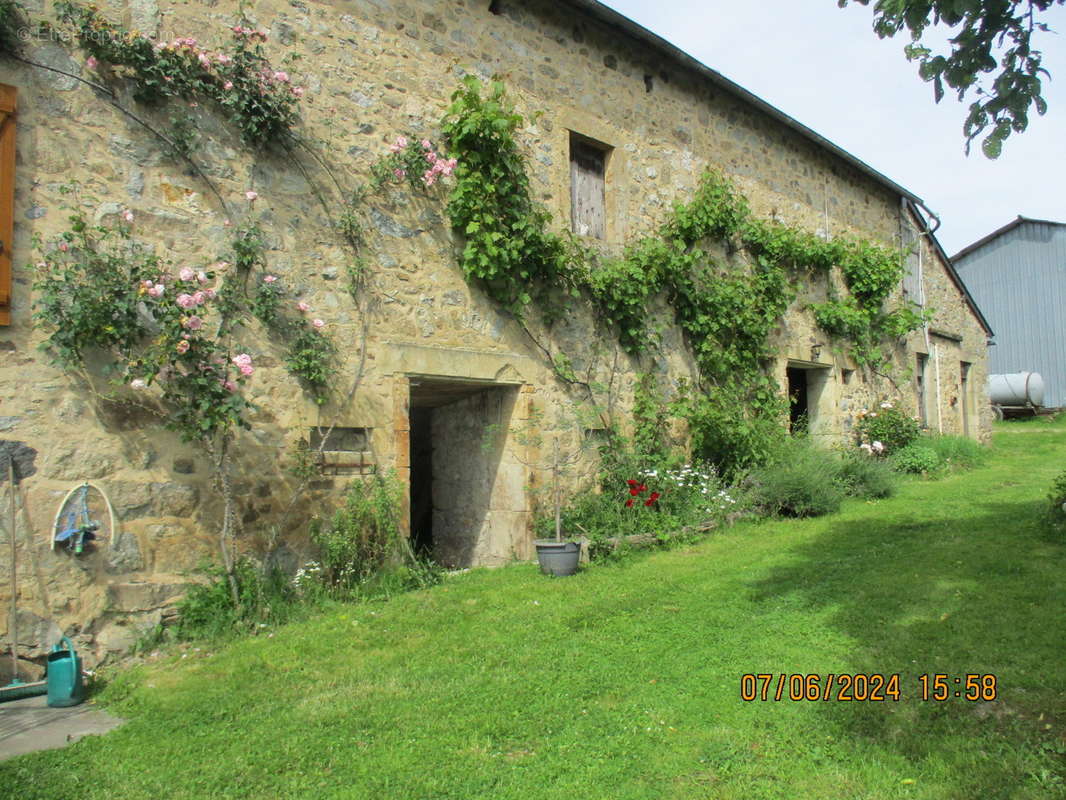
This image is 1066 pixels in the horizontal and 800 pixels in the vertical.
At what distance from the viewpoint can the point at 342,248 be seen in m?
5.71

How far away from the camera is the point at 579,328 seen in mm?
7340

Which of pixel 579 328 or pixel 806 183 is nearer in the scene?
pixel 579 328

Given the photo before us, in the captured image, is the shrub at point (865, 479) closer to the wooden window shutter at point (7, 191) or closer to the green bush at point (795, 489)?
the green bush at point (795, 489)

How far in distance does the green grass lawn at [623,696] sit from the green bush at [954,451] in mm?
6002

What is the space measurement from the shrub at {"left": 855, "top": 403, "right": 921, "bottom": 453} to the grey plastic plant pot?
671cm

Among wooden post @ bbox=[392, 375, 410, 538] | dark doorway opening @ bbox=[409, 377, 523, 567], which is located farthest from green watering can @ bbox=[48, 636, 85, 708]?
dark doorway opening @ bbox=[409, 377, 523, 567]

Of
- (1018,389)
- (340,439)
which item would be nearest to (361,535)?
(340,439)

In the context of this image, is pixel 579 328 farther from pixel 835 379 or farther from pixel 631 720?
pixel 835 379

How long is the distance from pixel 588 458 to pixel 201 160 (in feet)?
13.6

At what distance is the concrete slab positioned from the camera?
10.9ft

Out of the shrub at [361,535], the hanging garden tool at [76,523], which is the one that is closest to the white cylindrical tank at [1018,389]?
the shrub at [361,535]

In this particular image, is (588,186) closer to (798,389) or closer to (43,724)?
(798,389)

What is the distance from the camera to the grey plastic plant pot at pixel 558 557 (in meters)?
5.86

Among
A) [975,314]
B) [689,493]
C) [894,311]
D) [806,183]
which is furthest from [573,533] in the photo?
[975,314]
